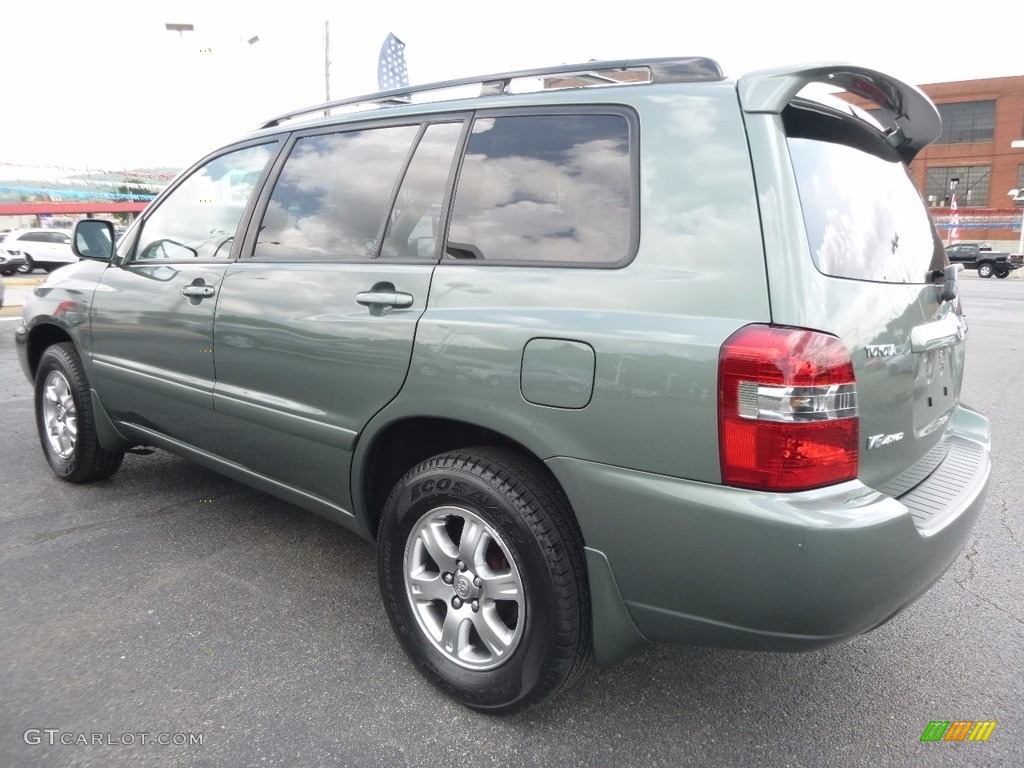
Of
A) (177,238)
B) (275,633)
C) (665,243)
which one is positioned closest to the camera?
(665,243)

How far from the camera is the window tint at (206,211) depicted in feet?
10.5

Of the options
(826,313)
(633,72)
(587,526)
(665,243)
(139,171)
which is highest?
(139,171)

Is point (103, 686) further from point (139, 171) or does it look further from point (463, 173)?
point (139, 171)

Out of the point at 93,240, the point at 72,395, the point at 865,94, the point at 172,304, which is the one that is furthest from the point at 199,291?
the point at 865,94

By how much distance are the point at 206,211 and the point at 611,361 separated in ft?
7.66

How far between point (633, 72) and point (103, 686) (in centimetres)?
244

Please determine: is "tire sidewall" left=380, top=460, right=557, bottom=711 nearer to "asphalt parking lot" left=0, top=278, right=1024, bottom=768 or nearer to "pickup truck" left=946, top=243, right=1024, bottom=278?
"asphalt parking lot" left=0, top=278, right=1024, bottom=768

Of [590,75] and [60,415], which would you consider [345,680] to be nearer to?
[590,75]

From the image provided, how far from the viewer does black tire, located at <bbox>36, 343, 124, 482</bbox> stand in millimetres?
3906

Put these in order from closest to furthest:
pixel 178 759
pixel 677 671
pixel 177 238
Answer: pixel 178 759 → pixel 677 671 → pixel 177 238

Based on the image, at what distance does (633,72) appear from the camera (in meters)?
2.17

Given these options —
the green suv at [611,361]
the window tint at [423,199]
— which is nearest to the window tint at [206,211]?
the green suv at [611,361]

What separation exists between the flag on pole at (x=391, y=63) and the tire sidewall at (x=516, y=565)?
42.9ft

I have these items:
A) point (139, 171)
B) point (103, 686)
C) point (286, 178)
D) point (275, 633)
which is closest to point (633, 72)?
point (286, 178)
